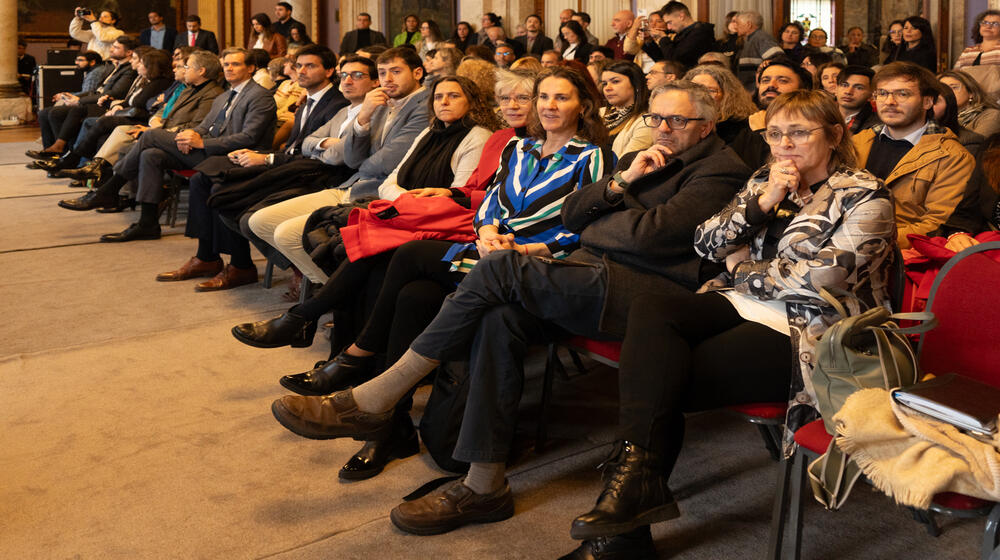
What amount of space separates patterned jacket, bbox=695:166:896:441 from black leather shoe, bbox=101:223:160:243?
4864mm

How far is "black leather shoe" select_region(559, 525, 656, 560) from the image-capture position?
7.41 ft

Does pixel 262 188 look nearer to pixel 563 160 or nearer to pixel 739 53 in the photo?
pixel 563 160

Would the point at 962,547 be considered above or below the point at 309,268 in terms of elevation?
below

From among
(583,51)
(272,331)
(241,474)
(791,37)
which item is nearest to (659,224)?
(241,474)

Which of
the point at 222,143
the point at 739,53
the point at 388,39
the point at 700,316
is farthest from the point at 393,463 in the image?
the point at 388,39

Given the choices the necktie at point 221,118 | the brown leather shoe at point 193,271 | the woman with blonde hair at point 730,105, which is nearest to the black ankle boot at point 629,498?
the woman with blonde hair at point 730,105

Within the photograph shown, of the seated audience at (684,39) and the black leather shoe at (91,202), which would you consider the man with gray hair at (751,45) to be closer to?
the seated audience at (684,39)

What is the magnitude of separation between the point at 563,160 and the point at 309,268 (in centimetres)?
143

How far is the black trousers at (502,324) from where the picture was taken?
8.45ft

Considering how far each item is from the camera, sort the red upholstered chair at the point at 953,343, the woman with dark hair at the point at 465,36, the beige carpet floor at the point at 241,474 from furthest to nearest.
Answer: the woman with dark hair at the point at 465,36 < the beige carpet floor at the point at 241,474 < the red upholstered chair at the point at 953,343

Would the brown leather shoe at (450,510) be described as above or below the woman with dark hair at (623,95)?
below

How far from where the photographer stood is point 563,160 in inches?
130

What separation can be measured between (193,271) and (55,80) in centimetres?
957

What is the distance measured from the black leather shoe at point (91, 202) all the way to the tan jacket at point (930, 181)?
5.90m
